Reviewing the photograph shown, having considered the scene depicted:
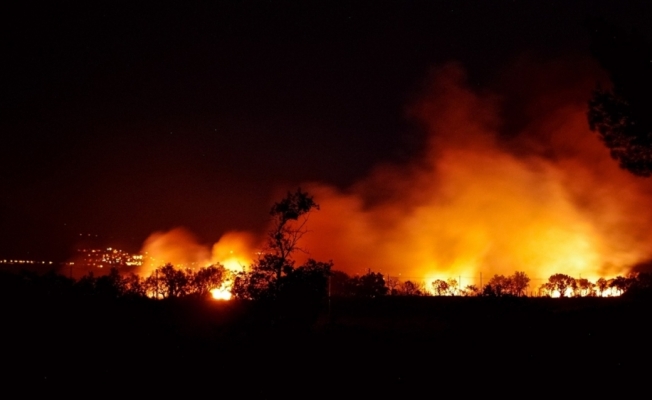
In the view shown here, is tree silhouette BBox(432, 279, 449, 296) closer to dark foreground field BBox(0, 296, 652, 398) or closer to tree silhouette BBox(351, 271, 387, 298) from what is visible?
tree silhouette BBox(351, 271, 387, 298)

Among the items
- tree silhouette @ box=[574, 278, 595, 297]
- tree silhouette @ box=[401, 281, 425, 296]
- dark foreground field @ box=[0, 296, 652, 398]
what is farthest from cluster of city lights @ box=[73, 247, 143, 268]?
dark foreground field @ box=[0, 296, 652, 398]

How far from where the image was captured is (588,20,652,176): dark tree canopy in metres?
16.3

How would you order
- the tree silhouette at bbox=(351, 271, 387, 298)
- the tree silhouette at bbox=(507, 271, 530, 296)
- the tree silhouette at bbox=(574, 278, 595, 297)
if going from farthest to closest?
the tree silhouette at bbox=(507, 271, 530, 296) → the tree silhouette at bbox=(574, 278, 595, 297) → the tree silhouette at bbox=(351, 271, 387, 298)

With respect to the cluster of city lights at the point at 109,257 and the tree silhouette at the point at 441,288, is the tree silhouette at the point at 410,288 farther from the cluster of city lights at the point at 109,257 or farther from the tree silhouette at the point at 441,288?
the cluster of city lights at the point at 109,257

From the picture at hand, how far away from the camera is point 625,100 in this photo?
1697 cm

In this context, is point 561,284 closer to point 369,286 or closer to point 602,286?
point 602,286

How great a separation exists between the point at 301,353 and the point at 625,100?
12.0 m

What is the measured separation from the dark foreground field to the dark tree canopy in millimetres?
4796

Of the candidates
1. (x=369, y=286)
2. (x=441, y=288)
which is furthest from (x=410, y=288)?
(x=369, y=286)

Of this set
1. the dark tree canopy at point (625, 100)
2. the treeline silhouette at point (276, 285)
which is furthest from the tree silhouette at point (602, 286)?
the dark tree canopy at point (625, 100)

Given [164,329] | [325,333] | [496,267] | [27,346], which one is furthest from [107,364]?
[496,267]

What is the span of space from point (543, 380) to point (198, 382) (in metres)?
5.70

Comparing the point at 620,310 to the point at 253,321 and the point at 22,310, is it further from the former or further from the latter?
the point at 22,310

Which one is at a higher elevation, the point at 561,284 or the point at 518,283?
the point at 518,283
